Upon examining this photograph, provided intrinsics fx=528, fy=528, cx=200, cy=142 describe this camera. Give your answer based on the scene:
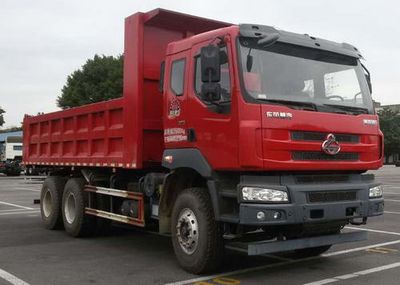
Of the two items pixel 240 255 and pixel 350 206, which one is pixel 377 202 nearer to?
pixel 350 206

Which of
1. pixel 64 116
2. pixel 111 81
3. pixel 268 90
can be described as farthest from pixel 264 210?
pixel 111 81

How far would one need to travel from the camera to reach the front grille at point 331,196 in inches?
240

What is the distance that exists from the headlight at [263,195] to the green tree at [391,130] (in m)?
84.9

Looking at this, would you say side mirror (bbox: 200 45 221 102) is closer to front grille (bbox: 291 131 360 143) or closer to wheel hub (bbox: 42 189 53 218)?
front grille (bbox: 291 131 360 143)

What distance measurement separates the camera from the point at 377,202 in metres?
6.78

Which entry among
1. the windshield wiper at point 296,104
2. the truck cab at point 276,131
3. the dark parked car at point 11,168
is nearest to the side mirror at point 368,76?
the truck cab at point 276,131

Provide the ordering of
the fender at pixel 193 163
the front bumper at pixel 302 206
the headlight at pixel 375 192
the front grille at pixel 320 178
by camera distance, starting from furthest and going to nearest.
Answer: the headlight at pixel 375 192
the fender at pixel 193 163
the front grille at pixel 320 178
the front bumper at pixel 302 206

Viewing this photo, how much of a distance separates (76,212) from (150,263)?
2721 millimetres

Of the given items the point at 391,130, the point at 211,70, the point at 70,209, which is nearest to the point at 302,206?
the point at 211,70

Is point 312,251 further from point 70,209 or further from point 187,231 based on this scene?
point 70,209

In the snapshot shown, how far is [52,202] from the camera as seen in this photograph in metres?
10.6

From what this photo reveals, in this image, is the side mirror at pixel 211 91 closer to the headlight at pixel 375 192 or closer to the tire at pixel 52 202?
the headlight at pixel 375 192

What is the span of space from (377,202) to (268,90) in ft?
6.97

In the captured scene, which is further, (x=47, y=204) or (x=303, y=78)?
(x=47, y=204)
